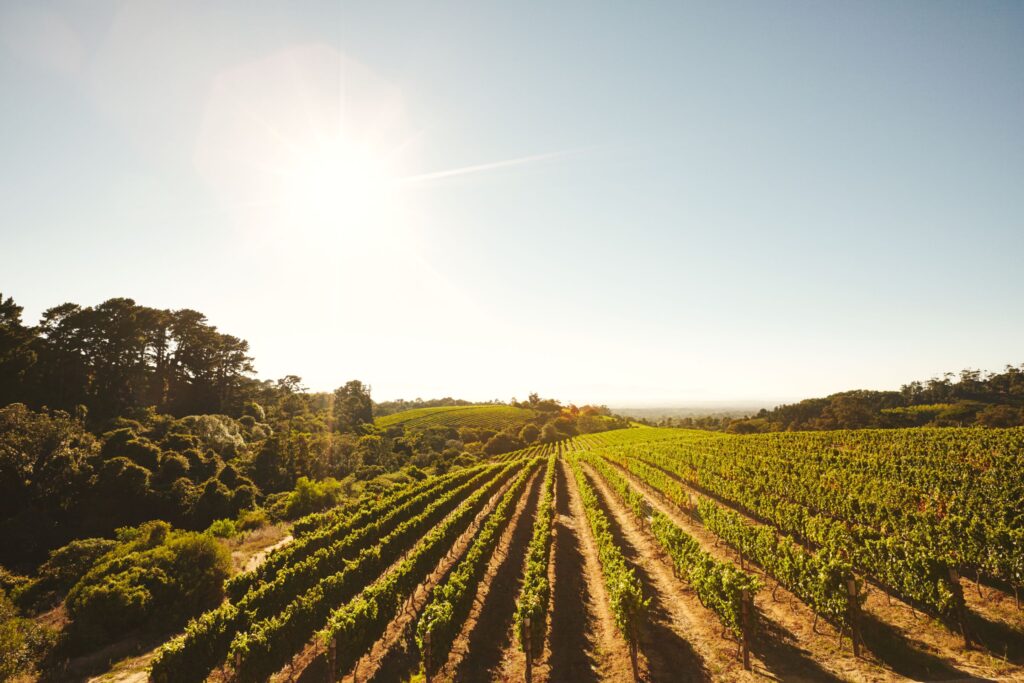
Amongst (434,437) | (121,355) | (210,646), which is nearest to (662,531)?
(210,646)

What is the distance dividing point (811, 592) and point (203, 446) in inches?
2103

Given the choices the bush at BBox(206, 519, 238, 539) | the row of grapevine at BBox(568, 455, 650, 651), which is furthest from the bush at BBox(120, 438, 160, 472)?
the row of grapevine at BBox(568, 455, 650, 651)

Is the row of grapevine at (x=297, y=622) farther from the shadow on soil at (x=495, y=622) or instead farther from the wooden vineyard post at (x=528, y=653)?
the wooden vineyard post at (x=528, y=653)

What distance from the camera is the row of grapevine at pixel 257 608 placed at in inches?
475

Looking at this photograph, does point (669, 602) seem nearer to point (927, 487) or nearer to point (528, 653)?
point (528, 653)

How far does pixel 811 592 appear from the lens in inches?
537

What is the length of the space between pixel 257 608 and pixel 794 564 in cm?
2070

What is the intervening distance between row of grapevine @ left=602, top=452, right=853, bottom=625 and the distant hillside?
9454 cm

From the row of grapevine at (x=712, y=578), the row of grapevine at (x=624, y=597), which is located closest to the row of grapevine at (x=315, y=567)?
the row of grapevine at (x=624, y=597)

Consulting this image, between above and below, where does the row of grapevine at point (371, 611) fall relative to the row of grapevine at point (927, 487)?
below

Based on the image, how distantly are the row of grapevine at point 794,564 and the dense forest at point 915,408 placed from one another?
63.8m

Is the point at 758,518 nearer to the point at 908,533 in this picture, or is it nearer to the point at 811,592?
the point at 908,533

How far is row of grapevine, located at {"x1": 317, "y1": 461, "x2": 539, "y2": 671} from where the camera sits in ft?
40.8

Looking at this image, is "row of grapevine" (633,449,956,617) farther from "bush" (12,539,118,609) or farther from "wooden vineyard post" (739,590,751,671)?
"bush" (12,539,118,609)
